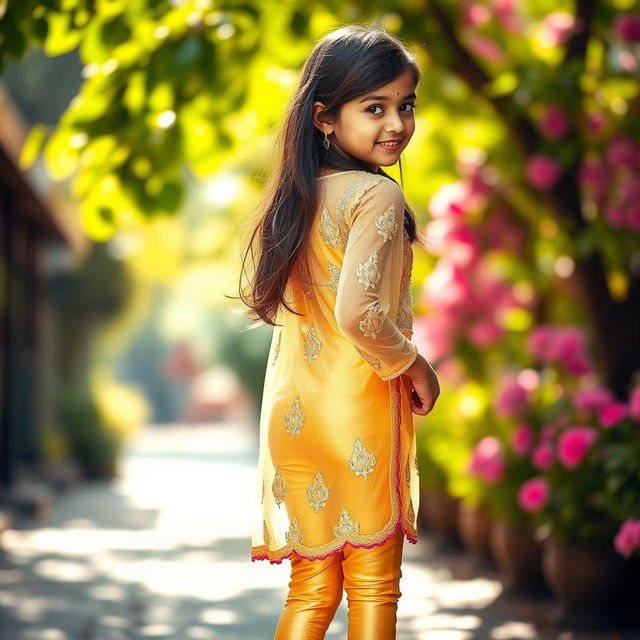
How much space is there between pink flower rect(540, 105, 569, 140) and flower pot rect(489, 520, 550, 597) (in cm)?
208

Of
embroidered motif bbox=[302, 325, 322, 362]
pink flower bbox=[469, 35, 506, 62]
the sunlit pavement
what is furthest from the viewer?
pink flower bbox=[469, 35, 506, 62]

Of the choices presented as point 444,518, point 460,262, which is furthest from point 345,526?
point 444,518

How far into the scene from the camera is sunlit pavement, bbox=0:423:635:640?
19.7ft

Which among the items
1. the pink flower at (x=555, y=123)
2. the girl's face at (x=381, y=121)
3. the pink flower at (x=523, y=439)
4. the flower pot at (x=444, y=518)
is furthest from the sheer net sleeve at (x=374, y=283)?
the flower pot at (x=444, y=518)

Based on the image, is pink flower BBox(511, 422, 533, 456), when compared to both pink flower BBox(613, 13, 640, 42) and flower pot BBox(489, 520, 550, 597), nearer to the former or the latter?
flower pot BBox(489, 520, 550, 597)

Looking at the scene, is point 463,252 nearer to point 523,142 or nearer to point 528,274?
point 528,274

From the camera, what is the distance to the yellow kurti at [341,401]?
10.3 feet

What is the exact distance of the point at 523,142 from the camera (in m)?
6.79

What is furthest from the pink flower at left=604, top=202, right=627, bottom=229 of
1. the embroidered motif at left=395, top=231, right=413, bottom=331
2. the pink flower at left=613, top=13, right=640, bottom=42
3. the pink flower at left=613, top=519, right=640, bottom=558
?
the embroidered motif at left=395, top=231, right=413, bottom=331

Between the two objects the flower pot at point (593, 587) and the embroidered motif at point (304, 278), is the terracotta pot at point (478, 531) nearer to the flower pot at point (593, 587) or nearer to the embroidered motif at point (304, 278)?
the flower pot at point (593, 587)

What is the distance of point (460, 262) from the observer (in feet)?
27.2

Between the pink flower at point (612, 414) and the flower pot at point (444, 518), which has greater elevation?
the pink flower at point (612, 414)

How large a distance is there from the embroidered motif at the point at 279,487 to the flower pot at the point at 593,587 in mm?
3116

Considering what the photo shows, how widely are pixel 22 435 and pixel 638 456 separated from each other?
11496mm
